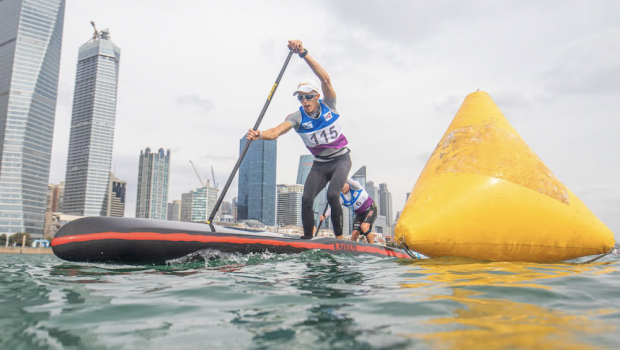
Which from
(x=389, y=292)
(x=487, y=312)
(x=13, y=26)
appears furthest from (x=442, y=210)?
(x=13, y=26)

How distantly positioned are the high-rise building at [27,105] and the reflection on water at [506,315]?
135 m

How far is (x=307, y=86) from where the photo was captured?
5.69m

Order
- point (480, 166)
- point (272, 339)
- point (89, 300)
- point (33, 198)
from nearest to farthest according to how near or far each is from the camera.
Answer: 1. point (272, 339)
2. point (89, 300)
3. point (480, 166)
4. point (33, 198)

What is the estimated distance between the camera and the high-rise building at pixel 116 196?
16625 cm

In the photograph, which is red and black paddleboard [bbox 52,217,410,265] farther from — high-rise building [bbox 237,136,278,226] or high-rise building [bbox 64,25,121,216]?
high-rise building [bbox 64,25,121,216]

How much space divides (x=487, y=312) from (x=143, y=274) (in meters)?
3.01

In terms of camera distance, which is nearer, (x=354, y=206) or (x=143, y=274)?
(x=143, y=274)

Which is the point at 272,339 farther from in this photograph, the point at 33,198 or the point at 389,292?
the point at 33,198

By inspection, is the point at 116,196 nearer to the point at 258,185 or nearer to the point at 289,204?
the point at 258,185

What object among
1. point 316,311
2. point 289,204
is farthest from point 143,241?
point 289,204

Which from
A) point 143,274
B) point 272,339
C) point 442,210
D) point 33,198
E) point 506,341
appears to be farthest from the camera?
point 33,198

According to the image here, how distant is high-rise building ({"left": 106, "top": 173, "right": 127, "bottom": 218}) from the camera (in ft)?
545

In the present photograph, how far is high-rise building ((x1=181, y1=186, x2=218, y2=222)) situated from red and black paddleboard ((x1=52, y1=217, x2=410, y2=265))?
6601 inches

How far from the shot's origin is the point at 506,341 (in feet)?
4.58
